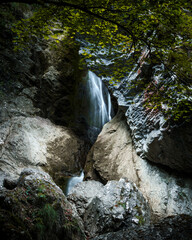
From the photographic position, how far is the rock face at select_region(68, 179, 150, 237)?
5422mm

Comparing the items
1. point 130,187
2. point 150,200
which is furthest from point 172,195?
point 130,187

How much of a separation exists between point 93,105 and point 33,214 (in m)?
9.60

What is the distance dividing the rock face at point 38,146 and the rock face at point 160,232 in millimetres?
4605

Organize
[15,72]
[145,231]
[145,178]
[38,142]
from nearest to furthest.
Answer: [145,231] → [145,178] → [38,142] → [15,72]

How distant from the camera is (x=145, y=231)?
461cm

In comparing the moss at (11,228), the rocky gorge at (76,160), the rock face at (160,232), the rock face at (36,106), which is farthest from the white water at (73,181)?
the moss at (11,228)

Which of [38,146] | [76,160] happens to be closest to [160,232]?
[76,160]

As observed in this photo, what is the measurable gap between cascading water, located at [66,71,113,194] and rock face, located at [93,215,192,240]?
306 inches

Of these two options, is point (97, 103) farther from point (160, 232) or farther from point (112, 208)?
point (160, 232)

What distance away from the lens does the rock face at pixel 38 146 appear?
7891 millimetres

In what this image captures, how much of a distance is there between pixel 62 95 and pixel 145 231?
368 inches

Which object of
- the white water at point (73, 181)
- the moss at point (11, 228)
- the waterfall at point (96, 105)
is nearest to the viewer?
the moss at point (11, 228)

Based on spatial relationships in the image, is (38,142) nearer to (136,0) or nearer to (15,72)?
(15,72)

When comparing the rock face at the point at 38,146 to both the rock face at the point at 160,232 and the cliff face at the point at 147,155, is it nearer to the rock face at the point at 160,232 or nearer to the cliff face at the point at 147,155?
the cliff face at the point at 147,155
